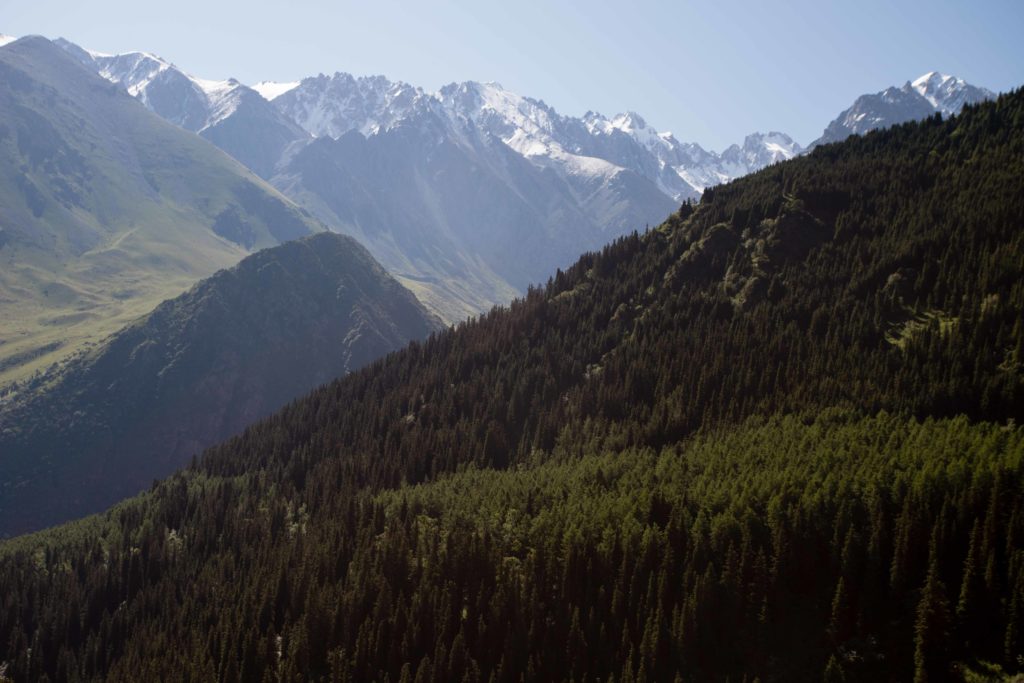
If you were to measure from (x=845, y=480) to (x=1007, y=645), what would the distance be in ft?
129

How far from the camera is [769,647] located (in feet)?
352

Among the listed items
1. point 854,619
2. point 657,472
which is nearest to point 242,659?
point 657,472

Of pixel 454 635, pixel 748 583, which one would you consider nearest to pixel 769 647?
pixel 748 583

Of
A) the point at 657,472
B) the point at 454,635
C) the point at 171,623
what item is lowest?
the point at 171,623

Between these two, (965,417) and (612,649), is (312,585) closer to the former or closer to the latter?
(612,649)

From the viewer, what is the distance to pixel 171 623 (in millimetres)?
185250

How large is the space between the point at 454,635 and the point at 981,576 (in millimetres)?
81634

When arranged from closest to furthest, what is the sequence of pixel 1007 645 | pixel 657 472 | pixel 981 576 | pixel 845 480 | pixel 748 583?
pixel 1007 645, pixel 981 576, pixel 748 583, pixel 845 480, pixel 657 472

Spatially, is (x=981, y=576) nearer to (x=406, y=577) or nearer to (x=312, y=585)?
(x=406, y=577)

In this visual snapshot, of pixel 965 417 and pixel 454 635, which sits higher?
pixel 965 417

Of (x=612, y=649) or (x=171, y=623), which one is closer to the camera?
(x=612, y=649)

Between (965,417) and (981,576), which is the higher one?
(965,417)

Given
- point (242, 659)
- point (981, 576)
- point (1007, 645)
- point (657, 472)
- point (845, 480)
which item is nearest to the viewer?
point (1007, 645)

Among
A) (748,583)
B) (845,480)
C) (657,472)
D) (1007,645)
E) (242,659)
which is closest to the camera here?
(1007,645)
